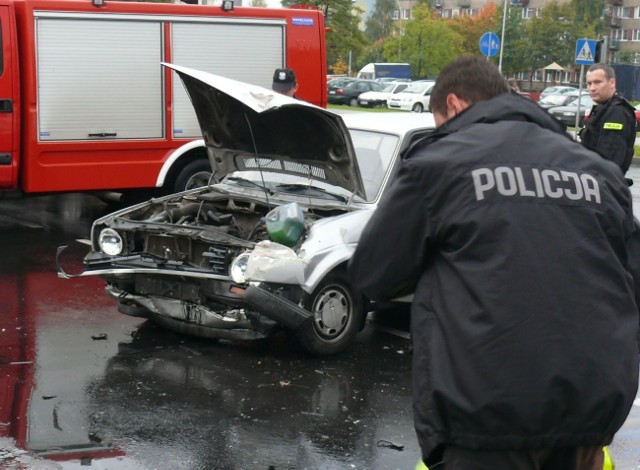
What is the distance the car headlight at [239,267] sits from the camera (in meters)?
6.04

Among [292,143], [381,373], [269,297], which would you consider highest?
[292,143]

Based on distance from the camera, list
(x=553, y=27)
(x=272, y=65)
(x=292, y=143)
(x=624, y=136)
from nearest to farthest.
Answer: (x=292, y=143)
(x=624, y=136)
(x=272, y=65)
(x=553, y=27)

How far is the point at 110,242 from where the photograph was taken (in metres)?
6.70

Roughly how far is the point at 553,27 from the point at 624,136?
76.4 metres

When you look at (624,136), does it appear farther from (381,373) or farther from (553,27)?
(553,27)

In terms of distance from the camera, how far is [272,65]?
11883mm

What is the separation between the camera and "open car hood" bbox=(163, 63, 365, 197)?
21.6ft

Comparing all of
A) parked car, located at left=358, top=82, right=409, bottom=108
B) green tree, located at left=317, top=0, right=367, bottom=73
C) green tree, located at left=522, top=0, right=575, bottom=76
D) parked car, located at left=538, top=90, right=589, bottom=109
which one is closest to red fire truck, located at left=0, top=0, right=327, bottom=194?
green tree, located at left=317, top=0, right=367, bottom=73

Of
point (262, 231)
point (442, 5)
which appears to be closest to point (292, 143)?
point (262, 231)

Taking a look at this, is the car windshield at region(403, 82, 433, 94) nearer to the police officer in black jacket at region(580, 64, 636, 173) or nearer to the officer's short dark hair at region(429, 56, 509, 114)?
the police officer in black jacket at region(580, 64, 636, 173)

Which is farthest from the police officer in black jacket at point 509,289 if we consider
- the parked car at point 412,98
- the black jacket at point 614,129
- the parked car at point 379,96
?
the parked car at point 379,96

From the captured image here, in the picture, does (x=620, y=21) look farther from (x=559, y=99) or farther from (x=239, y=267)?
(x=239, y=267)

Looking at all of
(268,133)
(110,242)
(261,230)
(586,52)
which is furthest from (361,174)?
(586,52)

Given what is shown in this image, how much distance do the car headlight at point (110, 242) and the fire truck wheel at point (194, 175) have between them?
14.0 ft
